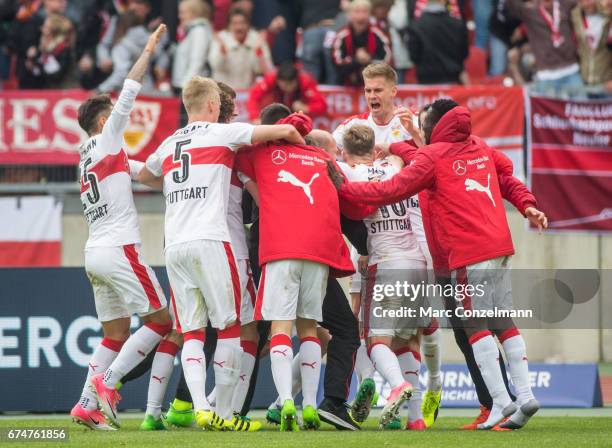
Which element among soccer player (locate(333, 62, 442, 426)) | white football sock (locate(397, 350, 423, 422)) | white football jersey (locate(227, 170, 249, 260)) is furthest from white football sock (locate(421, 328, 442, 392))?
white football jersey (locate(227, 170, 249, 260))

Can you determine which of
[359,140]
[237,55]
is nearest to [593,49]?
[237,55]

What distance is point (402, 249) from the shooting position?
9.24 metres

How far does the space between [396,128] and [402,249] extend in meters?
1.37

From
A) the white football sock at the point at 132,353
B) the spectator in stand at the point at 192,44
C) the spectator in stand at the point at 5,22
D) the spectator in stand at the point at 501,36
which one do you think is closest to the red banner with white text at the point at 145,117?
the spectator in stand at the point at 192,44

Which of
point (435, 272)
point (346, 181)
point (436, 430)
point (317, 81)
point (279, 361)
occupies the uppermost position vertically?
point (317, 81)

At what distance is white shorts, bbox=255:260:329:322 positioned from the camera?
8.52 metres

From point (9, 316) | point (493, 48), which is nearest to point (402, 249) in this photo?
point (9, 316)

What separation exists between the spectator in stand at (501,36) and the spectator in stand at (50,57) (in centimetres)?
571

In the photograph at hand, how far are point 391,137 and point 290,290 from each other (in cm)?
218

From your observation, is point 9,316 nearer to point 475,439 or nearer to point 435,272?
point 435,272

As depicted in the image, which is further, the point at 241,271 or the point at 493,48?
the point at 493,48

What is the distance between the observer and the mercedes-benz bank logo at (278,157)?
8680 mm

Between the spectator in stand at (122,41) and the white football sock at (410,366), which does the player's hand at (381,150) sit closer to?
the white football sock at (410,366)

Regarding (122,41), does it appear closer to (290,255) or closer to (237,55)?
(237,55)
